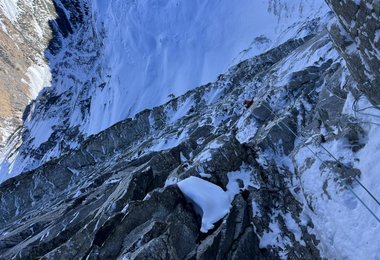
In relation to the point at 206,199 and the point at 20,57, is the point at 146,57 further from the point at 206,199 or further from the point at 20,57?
the point at 206,199

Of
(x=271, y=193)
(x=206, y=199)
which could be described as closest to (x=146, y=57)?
(x=271, y=193)

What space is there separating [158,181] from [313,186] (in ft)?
24.9

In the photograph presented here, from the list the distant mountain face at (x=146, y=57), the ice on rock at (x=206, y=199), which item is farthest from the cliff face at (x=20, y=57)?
the ice on rock at (x=206, y=199)

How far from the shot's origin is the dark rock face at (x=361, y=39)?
9.53m

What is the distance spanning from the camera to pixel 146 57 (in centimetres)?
6975

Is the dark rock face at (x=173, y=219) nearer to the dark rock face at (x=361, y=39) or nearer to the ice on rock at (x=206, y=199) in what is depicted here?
the ice on rock at (x=206, y=199)

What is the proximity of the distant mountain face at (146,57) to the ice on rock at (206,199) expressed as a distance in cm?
3480

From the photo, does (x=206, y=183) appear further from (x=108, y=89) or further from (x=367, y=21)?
(x=108, y=89)

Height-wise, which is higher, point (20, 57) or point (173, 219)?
point (20, 57)

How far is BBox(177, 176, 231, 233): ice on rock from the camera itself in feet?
41.7

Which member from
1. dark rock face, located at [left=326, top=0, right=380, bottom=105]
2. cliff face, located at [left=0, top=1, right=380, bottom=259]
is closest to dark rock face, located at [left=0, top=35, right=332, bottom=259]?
cliff face, located at [left=0, top=1, right=380, bottom=259]

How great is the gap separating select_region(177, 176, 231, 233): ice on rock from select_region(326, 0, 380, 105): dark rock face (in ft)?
19.6

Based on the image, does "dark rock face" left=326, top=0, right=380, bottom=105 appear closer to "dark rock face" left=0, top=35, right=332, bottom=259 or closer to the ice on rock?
"dark rock face" left=0, top=35, right=332, bottom=259

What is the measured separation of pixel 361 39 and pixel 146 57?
6189 cm
